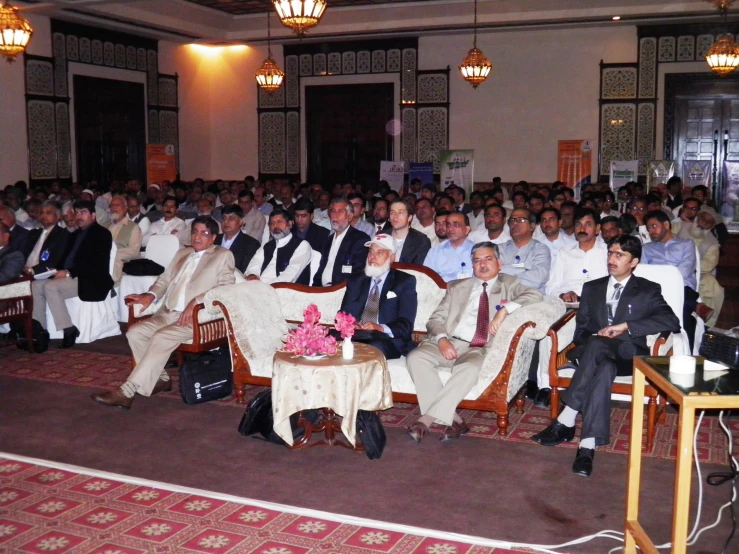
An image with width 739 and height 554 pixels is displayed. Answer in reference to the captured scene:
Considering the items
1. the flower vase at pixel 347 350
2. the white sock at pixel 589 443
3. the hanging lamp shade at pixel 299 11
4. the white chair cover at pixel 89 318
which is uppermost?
the hanging lamp shade at pixel 299 11

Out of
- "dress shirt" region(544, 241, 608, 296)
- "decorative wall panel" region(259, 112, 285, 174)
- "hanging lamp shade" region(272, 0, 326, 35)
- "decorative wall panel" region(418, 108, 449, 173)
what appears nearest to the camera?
"dress shirt" region(544, 241, 608, 296)

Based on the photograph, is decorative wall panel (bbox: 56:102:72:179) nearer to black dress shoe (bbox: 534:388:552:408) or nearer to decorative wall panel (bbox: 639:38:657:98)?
decorative wall panel (bbox: 639:38:657:98)

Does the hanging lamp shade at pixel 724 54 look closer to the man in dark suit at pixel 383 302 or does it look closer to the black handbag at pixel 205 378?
the man in dark suit at pixel 383 302

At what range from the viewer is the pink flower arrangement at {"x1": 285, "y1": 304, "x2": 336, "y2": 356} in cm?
474

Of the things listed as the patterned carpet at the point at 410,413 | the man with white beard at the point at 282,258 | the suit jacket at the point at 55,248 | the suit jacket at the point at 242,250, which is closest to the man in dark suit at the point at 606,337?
the patterned carpet at the point at 410,413

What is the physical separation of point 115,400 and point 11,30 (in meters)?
6.12

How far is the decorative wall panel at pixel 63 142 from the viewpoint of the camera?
14.1 m

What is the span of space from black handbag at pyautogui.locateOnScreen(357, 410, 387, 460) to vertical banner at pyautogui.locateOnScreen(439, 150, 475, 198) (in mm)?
10611

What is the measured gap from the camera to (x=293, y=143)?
17.4 m

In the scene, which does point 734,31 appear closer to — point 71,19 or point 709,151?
point 709,151

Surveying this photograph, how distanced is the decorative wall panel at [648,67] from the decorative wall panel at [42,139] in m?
10.7

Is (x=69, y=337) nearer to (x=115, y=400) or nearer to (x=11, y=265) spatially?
(x=11, y=265)

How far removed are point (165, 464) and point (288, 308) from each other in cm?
196

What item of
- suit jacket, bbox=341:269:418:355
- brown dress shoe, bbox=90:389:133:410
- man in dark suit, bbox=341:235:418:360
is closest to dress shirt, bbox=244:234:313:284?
man in dark suit, bbox=341:235:418:360
